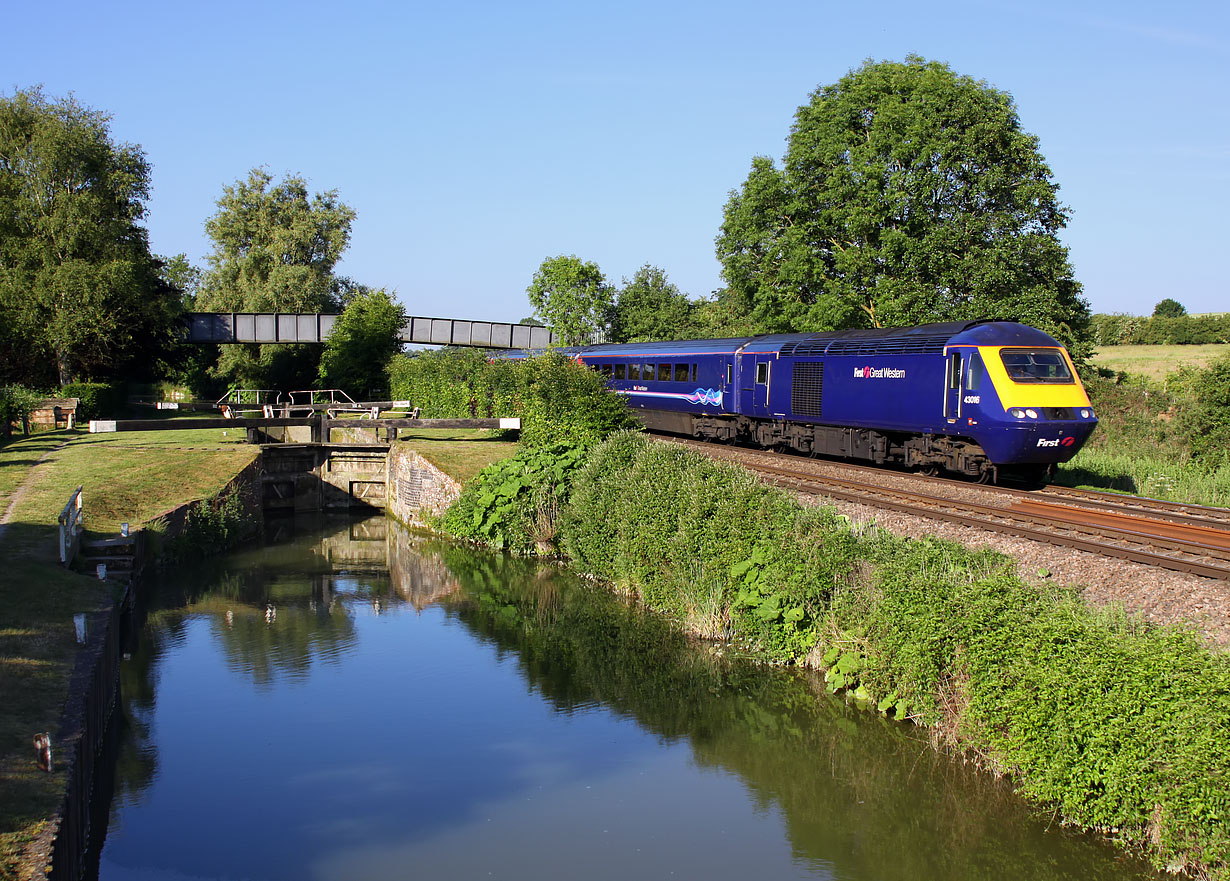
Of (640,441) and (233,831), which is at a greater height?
(640,441)

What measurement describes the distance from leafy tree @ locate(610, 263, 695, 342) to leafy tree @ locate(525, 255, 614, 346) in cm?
323

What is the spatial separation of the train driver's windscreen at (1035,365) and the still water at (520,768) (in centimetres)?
854

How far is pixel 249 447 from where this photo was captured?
3019cm

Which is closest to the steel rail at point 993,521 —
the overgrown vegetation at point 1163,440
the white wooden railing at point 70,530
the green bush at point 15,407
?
the overgrown vegetation at point 1163,440

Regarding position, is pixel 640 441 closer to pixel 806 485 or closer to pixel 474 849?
pixel 806 485

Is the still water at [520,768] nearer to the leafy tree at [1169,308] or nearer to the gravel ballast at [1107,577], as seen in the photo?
the gravel ballast at [1107,577]

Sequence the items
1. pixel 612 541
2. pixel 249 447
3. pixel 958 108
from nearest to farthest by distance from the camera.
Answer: pixel 612 541, pixel 249 447, pixel 958 108

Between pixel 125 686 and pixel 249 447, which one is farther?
pixel 249 447

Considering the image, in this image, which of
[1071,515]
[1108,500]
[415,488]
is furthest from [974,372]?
[415,488]

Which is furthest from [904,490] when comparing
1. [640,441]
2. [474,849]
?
[474,849]

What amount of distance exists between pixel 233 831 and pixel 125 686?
534cm

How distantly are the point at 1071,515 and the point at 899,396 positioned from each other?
5.70 metres

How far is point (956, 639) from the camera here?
10.8 metres

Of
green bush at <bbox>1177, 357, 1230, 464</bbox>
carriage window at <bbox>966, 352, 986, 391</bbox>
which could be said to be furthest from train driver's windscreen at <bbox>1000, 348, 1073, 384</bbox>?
green bush at <bbox>1177, 357, 1230, 464</bbox>
